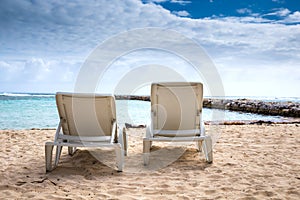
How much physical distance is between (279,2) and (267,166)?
11.6 meters

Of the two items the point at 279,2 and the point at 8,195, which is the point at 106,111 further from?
the point at 279,2

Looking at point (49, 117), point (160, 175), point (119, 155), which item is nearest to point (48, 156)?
point (119, 155)

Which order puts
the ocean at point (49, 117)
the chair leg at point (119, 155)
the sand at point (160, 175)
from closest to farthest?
the sand at point (160, 175) < the chair leg at point (119, 155) < the ocean at point (49, 117)

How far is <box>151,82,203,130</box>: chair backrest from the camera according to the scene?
14.6 ft

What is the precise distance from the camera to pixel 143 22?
10.8 m

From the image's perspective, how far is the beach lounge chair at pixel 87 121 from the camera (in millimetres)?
3820

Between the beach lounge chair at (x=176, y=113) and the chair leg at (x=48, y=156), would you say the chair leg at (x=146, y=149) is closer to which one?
the beach lounge chair at (x=176, y=113)

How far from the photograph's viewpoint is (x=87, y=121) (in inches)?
156

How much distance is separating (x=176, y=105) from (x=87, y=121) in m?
1.52

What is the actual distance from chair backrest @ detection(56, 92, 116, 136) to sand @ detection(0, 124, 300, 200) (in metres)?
0.59

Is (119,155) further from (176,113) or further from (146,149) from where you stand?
(176,113)

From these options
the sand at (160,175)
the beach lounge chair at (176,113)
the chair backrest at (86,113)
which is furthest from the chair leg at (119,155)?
the beach lounge chair at (176,113)

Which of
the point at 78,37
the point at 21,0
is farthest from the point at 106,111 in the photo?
the point at 78,37

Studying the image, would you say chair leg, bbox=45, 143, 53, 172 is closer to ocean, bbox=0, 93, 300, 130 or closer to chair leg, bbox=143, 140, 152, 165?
chair leg, bbox=143, 140, 152, 165
